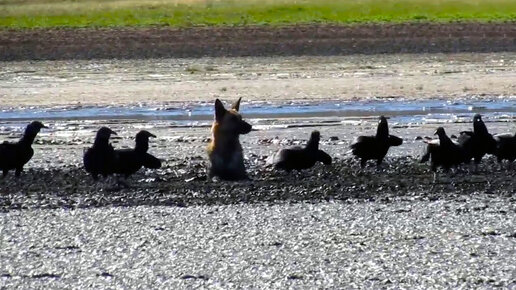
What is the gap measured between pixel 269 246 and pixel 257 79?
15.3 m

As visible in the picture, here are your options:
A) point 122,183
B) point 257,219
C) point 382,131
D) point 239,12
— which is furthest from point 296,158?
point 239,12

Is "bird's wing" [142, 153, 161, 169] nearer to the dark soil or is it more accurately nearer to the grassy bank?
the dark soil

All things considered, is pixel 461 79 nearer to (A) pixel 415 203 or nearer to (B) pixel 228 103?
(B) pixel 228 103

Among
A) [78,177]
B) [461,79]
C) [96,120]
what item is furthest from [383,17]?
[78,177]

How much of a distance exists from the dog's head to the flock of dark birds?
48 centimetres

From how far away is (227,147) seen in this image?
46.5 feet

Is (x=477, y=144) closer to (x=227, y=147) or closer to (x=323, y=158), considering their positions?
(x=323, y=158)

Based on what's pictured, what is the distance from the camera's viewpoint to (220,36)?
108 ft

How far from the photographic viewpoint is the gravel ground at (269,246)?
30.5ft

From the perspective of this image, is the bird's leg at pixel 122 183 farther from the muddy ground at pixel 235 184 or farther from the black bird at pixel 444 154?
the black bird at pixel 444 154

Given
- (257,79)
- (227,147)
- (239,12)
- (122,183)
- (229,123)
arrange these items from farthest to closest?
1. (239,12)
2. (257,79)
3. (229,123)
4. (227,147)
5. (122,183)

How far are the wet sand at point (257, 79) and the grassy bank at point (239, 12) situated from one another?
27.8 ft

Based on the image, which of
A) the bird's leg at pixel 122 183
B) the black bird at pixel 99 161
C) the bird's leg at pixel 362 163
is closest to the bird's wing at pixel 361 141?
the bird's leg at pixel 362 163

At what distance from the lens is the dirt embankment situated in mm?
30125
